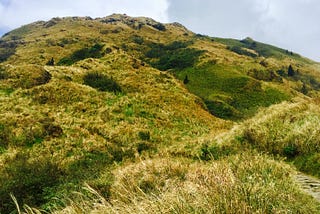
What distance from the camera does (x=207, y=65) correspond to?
72.4 metres

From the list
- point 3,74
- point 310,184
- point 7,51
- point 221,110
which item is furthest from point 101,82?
point 7,51

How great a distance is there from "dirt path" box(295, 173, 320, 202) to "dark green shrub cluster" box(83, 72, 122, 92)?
2531cm

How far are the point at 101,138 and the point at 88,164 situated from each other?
413 centimetres

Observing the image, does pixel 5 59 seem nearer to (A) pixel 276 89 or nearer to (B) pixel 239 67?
(B) pixel 239 67

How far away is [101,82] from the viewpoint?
3194 cm

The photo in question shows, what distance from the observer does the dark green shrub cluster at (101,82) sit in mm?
31219

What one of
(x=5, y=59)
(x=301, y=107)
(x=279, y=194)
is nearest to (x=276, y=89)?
(x=301, y=107)

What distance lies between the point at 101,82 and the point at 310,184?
89.2 ft

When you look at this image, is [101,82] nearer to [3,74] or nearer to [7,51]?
[3,74]

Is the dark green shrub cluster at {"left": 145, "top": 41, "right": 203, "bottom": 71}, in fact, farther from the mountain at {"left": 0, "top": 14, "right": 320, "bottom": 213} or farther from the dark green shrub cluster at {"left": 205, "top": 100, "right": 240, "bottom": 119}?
the dark green shrub cluster at {"left": 205, "top": 100, "right": 240, "bottom": 119}

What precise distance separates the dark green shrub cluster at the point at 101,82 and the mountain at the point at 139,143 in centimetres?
11

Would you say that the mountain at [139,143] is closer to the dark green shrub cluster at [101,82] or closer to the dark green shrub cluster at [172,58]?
the dark green shrub cluster at [101,82]

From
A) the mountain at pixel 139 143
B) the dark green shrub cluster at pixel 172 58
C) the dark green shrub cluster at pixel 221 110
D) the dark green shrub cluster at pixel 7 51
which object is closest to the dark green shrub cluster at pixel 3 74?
the mountain at pixel 139 143

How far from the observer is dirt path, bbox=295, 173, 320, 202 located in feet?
19.1
